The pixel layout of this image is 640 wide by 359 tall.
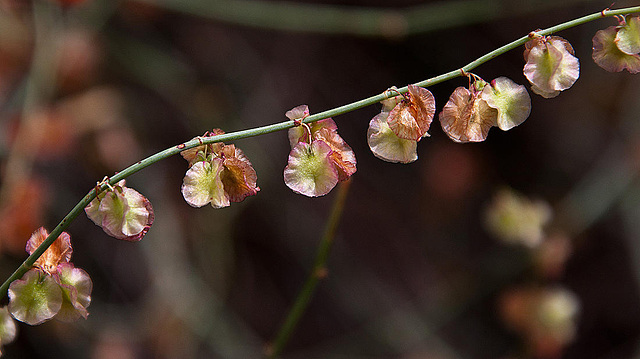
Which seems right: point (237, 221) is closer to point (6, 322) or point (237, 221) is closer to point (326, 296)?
point (326, 296)

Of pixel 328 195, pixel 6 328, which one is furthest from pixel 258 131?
pixel 328 195

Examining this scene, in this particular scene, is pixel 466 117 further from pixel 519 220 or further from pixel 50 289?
pixel 519 220

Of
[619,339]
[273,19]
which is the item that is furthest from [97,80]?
[619,339]

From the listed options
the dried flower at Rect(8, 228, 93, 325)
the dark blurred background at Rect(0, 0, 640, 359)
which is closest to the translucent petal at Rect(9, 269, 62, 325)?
the dried flower at Rect(8, 228, 93, 325)

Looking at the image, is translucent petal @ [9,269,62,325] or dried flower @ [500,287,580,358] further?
dried flower @ [500,287,580,358]

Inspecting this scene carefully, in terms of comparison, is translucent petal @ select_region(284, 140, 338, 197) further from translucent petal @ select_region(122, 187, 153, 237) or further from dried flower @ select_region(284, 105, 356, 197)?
translucent petal @ select_region(122, 187, 153, 237)

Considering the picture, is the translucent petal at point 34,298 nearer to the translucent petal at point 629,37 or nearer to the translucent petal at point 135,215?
the translucent petal at point 135,215

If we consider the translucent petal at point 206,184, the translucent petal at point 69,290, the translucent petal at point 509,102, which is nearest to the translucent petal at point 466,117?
the translucent petal at point 509,102
